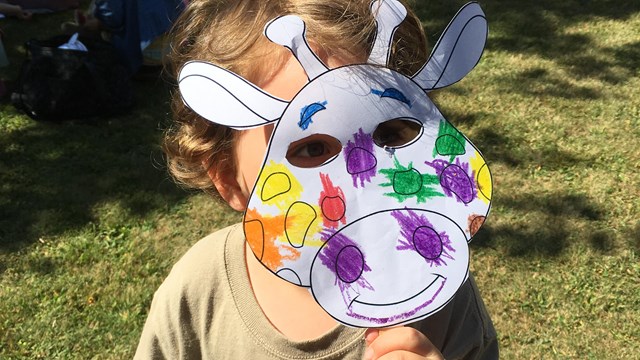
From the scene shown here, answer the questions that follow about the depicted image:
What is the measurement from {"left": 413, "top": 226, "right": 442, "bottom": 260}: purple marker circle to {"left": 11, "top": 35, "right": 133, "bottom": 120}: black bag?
3213 millimetres

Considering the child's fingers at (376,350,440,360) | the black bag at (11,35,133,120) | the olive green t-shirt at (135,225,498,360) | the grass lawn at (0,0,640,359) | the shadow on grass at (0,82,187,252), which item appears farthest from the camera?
the black bag at (11,35,133,120)

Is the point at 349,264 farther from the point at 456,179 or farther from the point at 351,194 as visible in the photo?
the point at 456,179

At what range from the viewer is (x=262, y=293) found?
1.14 metres

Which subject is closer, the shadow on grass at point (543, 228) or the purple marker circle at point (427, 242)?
the purple marker circle at point (427, 242)

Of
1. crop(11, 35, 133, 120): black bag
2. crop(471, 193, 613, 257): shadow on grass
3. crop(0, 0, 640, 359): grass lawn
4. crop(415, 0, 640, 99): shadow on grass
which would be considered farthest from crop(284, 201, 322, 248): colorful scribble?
crop(11, 35, 133, 120): black bag

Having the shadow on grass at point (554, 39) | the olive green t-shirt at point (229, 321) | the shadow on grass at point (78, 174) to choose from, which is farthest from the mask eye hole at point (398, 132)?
the shadow on grass at point (554, 39)

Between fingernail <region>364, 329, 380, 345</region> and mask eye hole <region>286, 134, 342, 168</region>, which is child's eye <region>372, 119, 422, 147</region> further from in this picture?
fingernail <region>364, 329, 380, 345</region>

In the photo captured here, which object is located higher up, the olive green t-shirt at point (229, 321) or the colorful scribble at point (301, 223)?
the colorful scribble at point (301, 223)

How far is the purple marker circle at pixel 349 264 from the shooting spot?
855 mm

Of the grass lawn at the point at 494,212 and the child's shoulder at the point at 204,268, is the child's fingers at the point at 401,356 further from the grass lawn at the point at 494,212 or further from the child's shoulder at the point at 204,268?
the grass lawn at the point at 494,212

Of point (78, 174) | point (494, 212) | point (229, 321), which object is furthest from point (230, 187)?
point (78, 174)

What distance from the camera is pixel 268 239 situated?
87cm

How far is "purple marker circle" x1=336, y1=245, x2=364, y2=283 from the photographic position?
2.81 ft

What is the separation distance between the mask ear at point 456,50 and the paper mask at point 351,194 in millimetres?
51
